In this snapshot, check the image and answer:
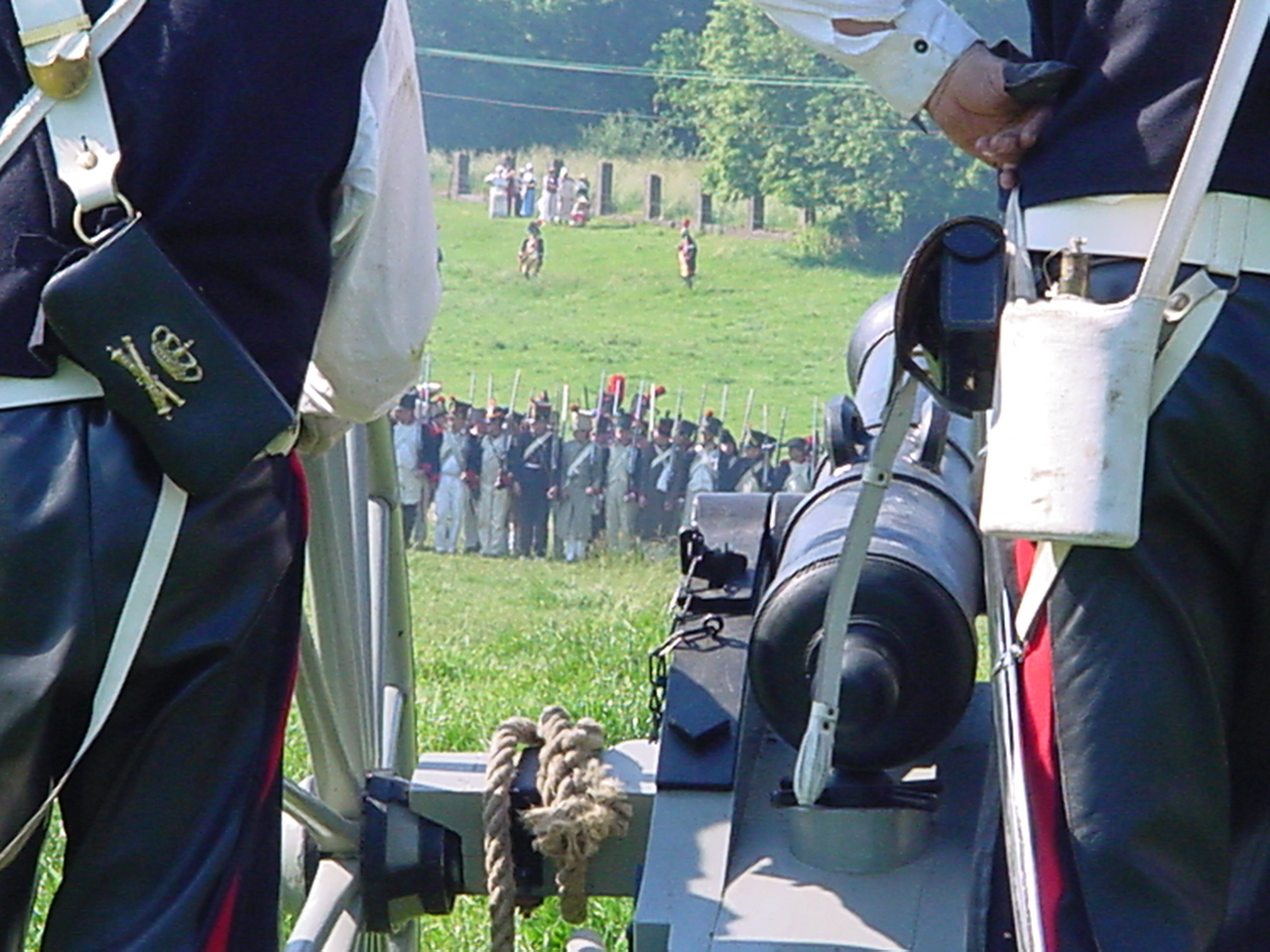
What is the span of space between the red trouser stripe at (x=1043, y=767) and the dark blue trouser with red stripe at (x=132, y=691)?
2.36 feet

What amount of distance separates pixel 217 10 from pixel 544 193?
30.6 metres

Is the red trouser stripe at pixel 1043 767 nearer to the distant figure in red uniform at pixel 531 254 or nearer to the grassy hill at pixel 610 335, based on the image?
the grassy hill at pixel 610 335

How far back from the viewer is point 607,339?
2870 centimetres

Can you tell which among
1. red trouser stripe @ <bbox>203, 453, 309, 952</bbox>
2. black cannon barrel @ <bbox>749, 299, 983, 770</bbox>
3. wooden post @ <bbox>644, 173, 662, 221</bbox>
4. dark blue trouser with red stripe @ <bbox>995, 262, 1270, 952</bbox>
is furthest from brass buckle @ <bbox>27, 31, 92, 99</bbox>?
wooden post @ <bbox>644, 173, 662, 221</bbox>

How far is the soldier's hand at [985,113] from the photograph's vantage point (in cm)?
220

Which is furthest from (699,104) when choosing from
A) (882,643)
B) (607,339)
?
(882,643)

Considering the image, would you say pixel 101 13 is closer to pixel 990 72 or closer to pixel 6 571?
pixel 6 571

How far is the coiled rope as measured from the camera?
324 cm

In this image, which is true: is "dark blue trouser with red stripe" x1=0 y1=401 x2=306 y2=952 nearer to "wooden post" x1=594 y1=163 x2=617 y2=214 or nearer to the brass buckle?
the brass buckle

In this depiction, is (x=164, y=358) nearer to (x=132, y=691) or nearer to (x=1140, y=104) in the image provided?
(x=132, y=691)

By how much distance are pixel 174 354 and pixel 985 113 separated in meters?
0.83

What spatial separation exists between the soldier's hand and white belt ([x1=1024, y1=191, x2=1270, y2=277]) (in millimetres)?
101

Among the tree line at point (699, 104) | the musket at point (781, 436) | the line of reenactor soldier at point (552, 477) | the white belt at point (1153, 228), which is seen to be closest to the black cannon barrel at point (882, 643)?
the white belt at point (1153, 228)

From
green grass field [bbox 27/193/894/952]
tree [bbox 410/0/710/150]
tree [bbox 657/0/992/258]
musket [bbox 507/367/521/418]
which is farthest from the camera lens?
tree [bbox 410/0/710/150]
